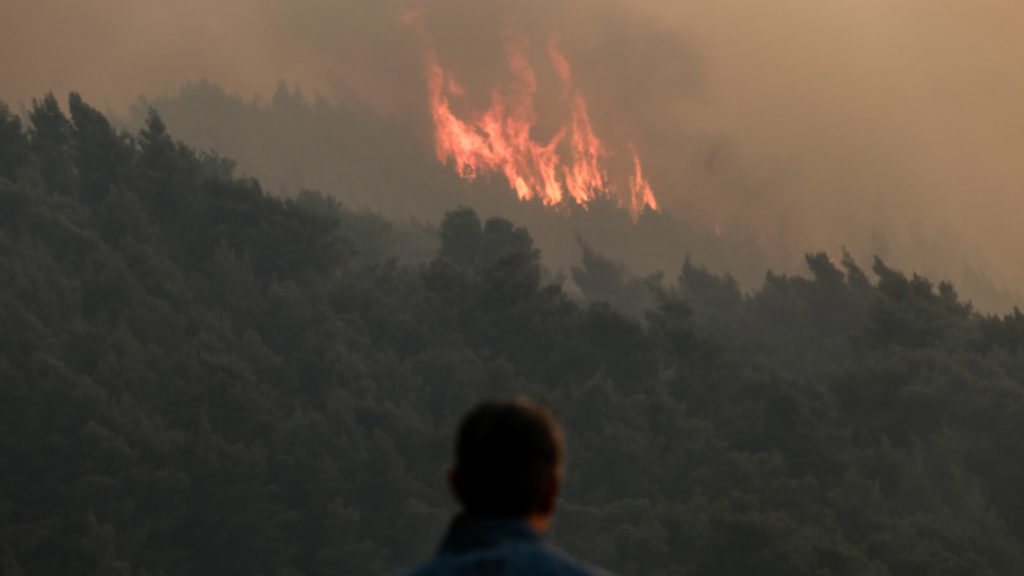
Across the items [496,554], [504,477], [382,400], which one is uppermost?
[382,400]

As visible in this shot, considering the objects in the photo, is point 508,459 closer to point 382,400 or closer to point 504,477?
point 504,477

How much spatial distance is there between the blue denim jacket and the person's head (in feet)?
0.14

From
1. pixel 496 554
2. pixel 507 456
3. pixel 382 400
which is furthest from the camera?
pixel 382 400

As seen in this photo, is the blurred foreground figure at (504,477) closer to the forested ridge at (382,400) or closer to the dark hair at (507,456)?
the dark hair at (507,456)

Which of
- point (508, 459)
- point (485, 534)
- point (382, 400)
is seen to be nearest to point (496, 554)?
point (485, 534)

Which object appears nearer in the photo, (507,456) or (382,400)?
(507,456)

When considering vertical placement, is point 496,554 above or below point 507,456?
below

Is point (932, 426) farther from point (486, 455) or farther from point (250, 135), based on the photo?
point (250, 135)

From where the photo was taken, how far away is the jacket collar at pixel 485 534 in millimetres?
2545

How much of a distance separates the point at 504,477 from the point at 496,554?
186 mm

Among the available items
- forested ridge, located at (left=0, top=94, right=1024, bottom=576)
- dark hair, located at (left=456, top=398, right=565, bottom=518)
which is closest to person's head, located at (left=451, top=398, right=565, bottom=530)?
dark hair, located at (left=456, top=398, right=565, bottom=518)

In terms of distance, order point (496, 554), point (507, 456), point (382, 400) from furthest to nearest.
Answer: point (382, 400) < point (507, 456) < point (496, 554)

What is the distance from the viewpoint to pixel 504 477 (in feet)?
8.55

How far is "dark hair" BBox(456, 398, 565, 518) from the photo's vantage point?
2.58 meters
